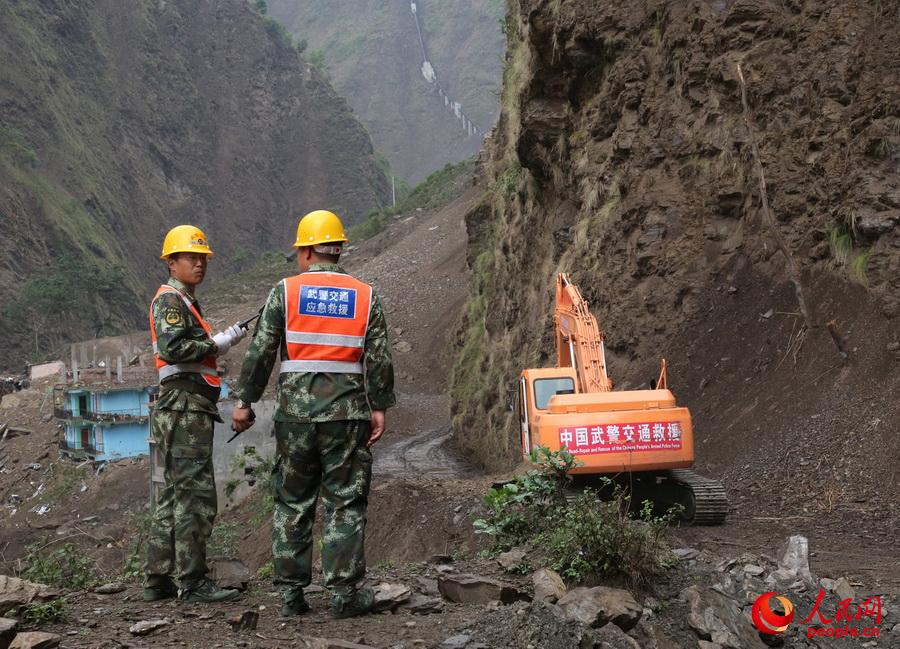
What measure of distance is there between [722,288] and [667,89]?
4.31 metres

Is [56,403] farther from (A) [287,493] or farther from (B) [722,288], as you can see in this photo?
(A) [287,493]

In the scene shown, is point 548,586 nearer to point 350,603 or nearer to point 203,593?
point 350,603

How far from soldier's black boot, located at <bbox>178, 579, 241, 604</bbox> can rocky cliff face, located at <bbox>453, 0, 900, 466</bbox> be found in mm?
8128

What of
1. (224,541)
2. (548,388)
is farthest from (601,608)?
(224,541)

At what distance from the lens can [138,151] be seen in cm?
9025

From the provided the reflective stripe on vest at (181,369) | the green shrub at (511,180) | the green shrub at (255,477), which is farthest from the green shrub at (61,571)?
the green shrub at (511,180)

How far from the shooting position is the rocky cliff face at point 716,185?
44.1ft

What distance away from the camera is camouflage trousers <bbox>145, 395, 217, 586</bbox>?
18.4 ft

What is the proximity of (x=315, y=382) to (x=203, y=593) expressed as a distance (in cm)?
139

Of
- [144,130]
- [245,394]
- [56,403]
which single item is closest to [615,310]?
[245,394]

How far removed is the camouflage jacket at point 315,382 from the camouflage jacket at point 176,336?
44cm

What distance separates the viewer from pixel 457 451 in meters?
26.1

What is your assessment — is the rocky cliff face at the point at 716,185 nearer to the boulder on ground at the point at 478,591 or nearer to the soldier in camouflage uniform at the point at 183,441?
the boulder on ground at the point at 478,591

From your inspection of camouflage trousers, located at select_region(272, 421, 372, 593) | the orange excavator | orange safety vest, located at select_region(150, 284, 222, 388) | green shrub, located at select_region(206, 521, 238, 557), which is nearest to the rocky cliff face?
the orange excavator
